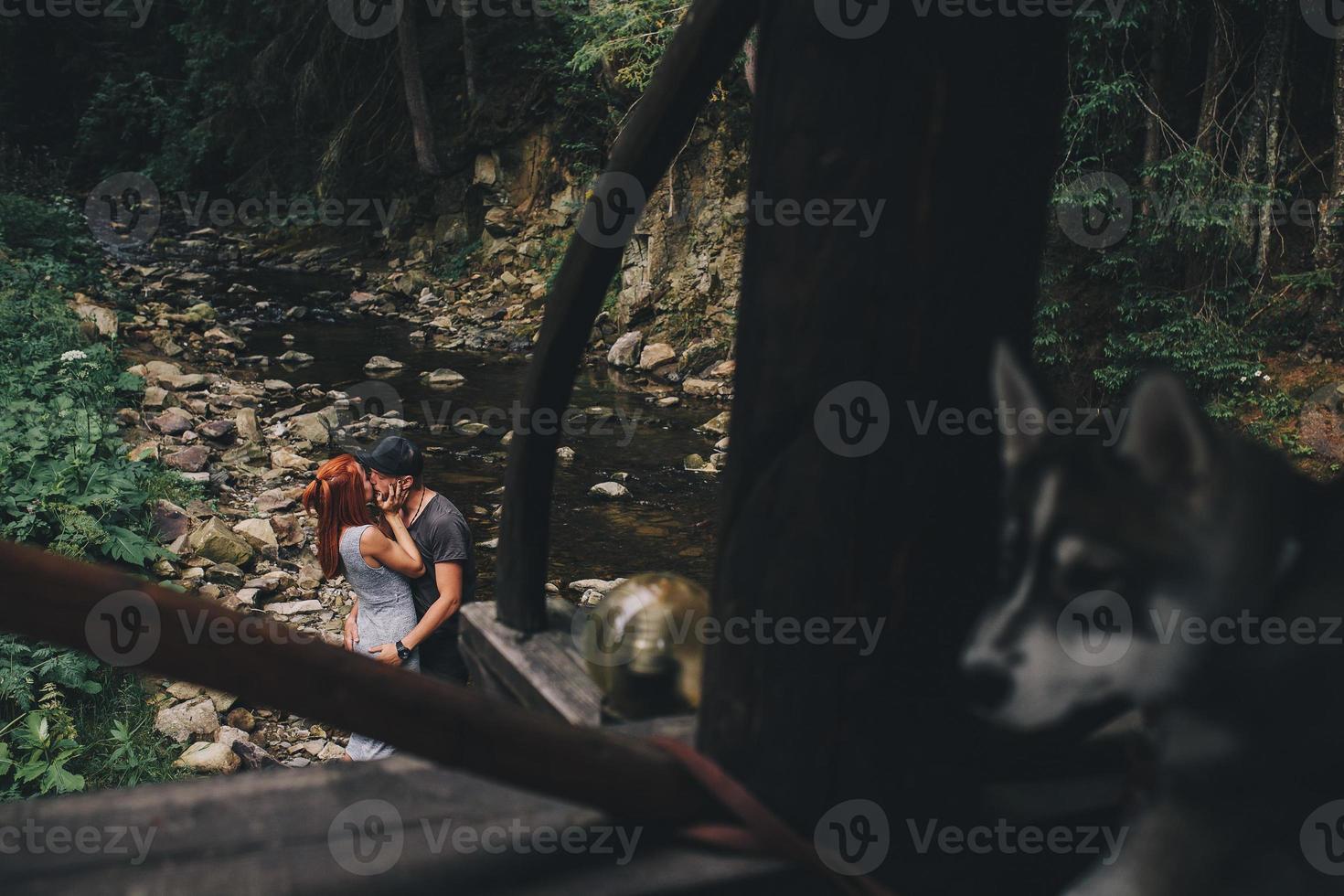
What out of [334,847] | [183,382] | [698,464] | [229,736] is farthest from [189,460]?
[334,847]

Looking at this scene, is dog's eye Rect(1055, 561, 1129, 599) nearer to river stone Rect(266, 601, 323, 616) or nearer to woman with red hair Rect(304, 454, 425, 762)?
woman with red hair Rect(304, 454, 425, 762)

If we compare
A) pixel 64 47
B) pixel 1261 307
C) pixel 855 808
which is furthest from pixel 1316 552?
pixel 64 47

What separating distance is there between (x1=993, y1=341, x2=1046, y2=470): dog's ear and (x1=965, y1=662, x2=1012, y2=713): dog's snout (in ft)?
0.61

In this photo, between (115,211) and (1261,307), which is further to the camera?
(115,211)

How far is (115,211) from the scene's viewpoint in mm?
23188

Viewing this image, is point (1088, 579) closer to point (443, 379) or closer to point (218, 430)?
point (218, 430)

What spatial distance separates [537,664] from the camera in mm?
1390

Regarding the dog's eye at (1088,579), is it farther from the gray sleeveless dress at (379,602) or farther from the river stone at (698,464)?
the river stone at (698,464)

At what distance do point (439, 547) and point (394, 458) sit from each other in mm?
393

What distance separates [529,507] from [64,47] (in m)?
30.8

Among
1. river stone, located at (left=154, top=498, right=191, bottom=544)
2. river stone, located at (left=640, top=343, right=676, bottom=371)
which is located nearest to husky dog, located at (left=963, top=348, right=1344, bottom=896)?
river stone, located at (left=154, top=498, right=191, bottom=544)

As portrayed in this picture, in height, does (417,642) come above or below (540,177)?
below

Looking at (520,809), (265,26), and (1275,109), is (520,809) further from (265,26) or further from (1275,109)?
(265,26)

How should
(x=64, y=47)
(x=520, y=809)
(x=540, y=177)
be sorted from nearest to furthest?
(x=520, y=809) < (x=540, y=177) < (x=64, y=47)
